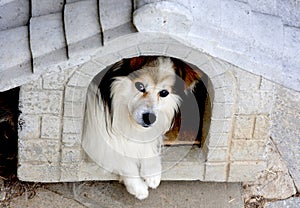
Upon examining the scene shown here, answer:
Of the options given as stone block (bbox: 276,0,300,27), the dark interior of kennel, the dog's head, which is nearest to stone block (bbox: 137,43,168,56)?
the dog's head

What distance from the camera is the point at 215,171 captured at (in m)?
3.78

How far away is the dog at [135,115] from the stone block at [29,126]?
0.23 metres

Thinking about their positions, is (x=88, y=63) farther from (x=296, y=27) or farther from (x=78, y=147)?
(x=296, y=27)

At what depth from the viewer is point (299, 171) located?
4082 millimetres

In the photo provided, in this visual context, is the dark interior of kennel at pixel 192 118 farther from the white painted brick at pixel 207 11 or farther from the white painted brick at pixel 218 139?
the white painted brick at pixel 207 11

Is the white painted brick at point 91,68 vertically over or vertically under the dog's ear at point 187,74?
over

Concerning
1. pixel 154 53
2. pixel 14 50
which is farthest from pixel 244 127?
pixel 14 50

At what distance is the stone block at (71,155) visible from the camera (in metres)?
3.60

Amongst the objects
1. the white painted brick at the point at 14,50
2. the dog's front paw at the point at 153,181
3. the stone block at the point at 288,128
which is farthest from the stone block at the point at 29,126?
the stone block at the point at 288,128

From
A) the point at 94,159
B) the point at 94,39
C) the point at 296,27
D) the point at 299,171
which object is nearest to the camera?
the point at 94,39

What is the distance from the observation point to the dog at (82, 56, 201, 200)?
3357 millimetres

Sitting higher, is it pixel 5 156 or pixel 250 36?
pixel 250 36

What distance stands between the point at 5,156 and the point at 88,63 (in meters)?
0.82

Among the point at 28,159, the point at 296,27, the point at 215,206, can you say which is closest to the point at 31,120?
the point at 28,159
